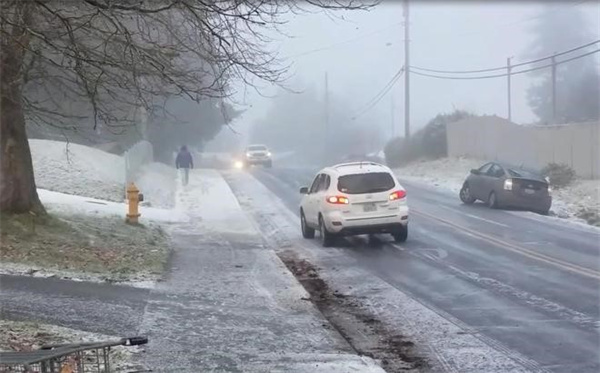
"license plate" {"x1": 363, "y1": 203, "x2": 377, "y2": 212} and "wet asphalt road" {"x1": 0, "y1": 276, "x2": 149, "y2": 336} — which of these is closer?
"wet asphalt road" {"x1": 0, "y1": 276, "x2": 149, "y2": 336}

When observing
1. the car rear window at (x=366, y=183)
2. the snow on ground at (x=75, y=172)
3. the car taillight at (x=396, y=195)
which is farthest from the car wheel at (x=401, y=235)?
the snow on ground at (x=75, y=172)

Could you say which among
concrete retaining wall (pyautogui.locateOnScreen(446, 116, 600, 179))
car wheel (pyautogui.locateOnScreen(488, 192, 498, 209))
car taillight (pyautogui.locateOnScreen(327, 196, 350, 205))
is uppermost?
concrete retaining wall (pyautogui.locateOnScreen(446, 116, 600, 179))

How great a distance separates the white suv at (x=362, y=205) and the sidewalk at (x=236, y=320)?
60.1 inches

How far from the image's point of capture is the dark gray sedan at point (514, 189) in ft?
81.8

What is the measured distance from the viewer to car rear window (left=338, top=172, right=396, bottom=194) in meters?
17.9

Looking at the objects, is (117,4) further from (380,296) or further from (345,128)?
(345,128)

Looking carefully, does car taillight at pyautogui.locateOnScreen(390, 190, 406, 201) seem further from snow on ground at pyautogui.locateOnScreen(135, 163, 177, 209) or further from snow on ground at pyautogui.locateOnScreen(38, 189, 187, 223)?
snow on ground at pyautogui.locateOnScreen(135, 163, 177, 209)

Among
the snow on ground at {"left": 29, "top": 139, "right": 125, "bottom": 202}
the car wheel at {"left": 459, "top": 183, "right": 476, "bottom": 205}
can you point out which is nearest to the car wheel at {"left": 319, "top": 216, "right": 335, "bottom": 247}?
the snow on ground at {"left": 29, "top": 139, "right": 125, "bottom": 202}

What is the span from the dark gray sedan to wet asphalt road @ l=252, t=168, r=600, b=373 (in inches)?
41.4

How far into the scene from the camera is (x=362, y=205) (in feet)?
58.1

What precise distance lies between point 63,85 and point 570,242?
1039 centimetres

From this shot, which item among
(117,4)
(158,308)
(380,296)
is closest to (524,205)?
(380,296)

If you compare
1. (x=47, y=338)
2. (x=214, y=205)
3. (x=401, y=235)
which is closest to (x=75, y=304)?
(x=47, y=338)

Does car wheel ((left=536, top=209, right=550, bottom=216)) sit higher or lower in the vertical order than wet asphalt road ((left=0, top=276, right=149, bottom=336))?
higher
